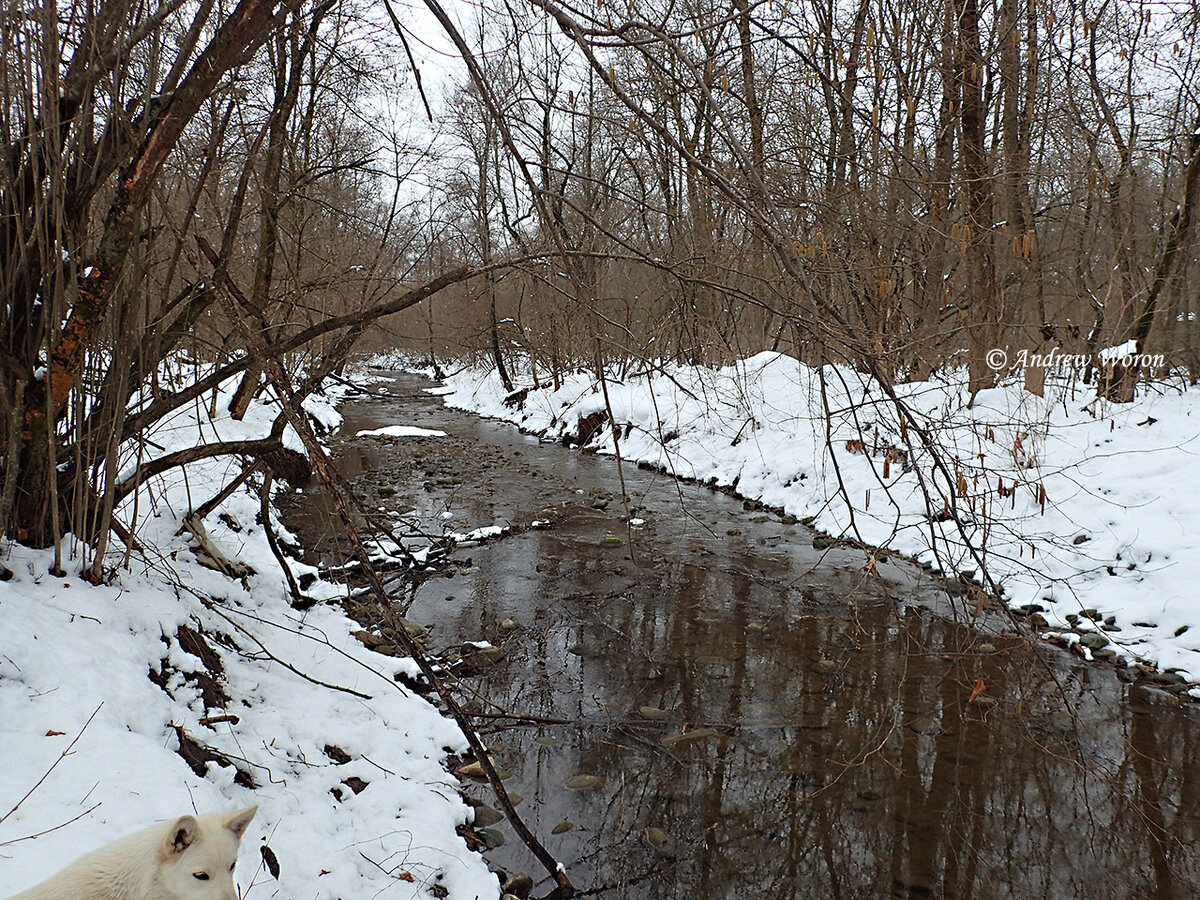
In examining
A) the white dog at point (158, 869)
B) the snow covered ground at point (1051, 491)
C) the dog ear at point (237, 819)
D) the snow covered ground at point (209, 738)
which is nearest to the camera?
the white dog at point (158, 869)

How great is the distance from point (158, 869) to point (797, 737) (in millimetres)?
3616

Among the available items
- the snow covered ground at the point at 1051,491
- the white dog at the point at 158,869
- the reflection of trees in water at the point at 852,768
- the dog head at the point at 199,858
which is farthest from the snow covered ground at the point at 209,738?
the snow covered ground at the point at 1051,491

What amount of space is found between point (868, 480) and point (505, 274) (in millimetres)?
7074

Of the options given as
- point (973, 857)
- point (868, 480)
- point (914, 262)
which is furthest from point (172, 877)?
point (868, 480)

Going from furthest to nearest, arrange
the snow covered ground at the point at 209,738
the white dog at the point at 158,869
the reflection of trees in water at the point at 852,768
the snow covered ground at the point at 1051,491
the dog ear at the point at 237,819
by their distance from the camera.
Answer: the snow covered ground at the point at 1051,491
the reflection of trees in water at the point at 852,768
the snow covered ground at the point at 209,738
the dog ear at the point at 237,819
the white dog at the point at 158,869

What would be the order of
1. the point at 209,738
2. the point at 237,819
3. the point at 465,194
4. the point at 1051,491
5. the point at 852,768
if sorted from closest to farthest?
the point at 237,819
the point at 209,738
the point at 852,768
the point at 465,194
the point at 1051,491

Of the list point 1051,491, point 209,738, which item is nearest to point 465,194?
point 209,738

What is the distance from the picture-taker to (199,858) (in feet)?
6.67

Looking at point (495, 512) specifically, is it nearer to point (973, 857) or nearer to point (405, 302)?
point (405, 302)

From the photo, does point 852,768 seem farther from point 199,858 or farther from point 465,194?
point 465,194

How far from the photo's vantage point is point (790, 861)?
3.54 m

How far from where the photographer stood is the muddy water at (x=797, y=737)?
11.5 feet

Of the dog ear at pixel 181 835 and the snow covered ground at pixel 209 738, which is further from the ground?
the dog ear at pixel 181 835

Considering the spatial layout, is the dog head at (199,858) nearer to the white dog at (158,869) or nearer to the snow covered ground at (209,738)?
the white dog at (158,869)
